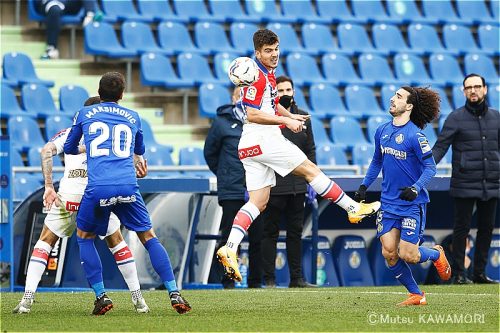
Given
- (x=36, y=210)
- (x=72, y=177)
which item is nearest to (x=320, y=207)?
(x=36, y=210)

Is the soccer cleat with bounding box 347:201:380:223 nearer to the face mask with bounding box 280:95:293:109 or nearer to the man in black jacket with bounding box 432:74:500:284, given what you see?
the face mask with bounding box 280:95:293:109

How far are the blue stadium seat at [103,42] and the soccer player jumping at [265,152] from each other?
8.33 m

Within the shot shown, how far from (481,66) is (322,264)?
769cm

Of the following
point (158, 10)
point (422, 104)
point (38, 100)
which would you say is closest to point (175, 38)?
point (158, 10)

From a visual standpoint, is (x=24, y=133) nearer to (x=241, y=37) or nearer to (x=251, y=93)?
(x=241, y=37)

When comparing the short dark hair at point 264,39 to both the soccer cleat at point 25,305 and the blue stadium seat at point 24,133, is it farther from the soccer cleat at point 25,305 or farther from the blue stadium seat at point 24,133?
the blue stadium seat at point 24,133

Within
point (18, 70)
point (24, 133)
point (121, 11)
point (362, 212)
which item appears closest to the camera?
point (362, 212)

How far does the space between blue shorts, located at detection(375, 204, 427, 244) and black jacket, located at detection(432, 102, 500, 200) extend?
3.44 metres

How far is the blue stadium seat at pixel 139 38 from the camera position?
1784 centimetres

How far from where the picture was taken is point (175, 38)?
60.5ft

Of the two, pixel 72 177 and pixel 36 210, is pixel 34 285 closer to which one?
pixel 72 177

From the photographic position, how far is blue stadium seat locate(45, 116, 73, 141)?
609 inches

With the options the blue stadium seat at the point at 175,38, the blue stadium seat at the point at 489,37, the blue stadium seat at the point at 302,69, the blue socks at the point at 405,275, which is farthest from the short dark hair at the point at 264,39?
the blue stadium seat at the point at 489,37

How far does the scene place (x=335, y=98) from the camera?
18.6 m
